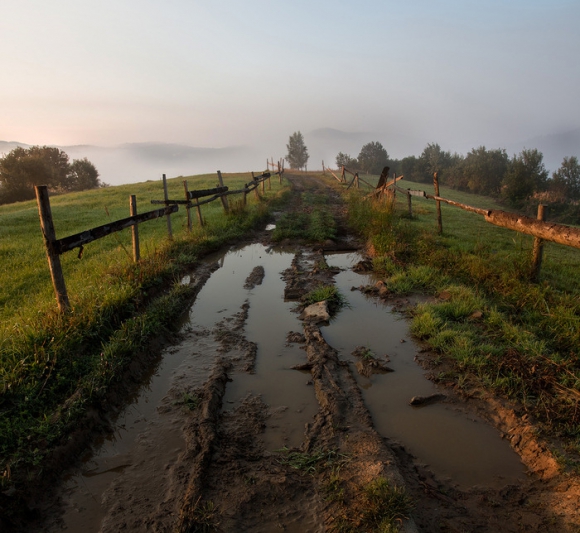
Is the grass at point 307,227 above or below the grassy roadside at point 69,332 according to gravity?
above

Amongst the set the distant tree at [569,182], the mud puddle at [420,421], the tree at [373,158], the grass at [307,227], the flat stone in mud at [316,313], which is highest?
the tree at [373,158]

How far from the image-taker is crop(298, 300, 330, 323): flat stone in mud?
6.07 metres

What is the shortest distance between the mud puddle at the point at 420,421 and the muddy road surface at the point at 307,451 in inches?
0.6

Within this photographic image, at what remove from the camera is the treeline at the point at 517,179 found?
32.2 meters

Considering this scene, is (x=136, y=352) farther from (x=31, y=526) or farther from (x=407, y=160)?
(x=407, y=160)

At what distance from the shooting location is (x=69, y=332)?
4.71 meters

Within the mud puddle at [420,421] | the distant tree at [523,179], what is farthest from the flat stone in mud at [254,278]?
the distant tree at [523,179]

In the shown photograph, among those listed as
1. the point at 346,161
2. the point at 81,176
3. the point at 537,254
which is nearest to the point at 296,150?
the point at 346,161

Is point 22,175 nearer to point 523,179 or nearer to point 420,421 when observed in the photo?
point 420,421

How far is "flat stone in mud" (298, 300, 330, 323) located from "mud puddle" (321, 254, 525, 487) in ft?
0.97

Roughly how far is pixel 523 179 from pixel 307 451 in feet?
132

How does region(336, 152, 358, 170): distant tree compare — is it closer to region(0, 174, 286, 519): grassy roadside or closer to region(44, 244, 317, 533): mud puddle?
region(0, 174, 286, 519): grassy roadside

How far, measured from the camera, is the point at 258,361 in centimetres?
489

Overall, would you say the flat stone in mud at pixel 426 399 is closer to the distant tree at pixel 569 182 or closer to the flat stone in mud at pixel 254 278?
the flat stone in mud at pixel 254 278
